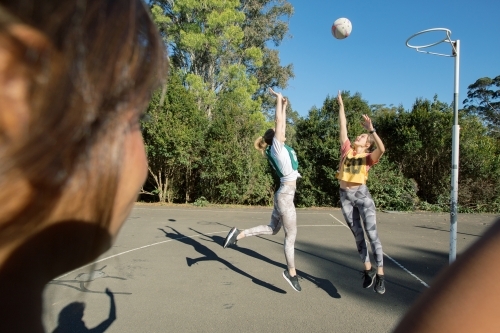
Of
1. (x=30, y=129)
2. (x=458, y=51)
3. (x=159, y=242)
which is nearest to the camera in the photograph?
(x=30, y=129)

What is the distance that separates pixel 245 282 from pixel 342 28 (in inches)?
203

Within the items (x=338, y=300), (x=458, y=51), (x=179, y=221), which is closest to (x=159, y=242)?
(x=179, y=221)

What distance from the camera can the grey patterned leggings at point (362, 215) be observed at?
516 cm

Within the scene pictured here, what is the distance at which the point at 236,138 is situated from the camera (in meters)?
16.8

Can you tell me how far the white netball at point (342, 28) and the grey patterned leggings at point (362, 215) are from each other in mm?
3543

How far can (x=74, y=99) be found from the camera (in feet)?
1.74

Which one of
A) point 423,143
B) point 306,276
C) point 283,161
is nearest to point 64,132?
point 283,161

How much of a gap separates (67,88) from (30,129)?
0.25 ft

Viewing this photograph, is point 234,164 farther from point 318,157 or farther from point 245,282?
point 245,282

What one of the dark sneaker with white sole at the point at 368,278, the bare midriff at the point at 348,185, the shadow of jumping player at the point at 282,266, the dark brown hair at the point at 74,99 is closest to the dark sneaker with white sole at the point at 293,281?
the shadow of jumping player at the point at 282,266

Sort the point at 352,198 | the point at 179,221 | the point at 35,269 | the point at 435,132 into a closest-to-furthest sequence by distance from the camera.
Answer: the point at 35,269
the point at 352,198
the point at 179,221
the point at 435,132

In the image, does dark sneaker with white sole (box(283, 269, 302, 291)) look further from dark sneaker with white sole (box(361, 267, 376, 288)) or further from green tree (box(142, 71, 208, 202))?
green tree (box(142, 71, 208, 202))

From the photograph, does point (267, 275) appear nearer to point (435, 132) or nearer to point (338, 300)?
point (338, 300)

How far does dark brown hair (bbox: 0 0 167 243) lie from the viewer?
1.62 ft
